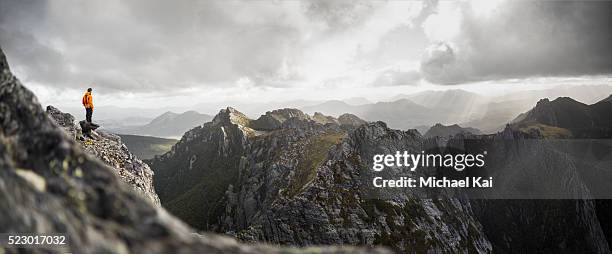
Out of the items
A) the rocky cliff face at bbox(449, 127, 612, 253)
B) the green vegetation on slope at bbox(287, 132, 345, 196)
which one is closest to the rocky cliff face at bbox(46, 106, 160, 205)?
the green vegetation on slope at bbox(287, 132, 345, 196)

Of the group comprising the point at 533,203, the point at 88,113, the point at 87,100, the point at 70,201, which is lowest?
the point at 533,203

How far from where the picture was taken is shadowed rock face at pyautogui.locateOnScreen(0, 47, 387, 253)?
1016 cm

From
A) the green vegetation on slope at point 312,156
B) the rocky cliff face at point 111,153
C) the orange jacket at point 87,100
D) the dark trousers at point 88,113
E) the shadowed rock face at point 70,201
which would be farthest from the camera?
the green vegetation on slope at point 312,156

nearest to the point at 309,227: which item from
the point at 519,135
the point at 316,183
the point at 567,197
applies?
the point at 316,183

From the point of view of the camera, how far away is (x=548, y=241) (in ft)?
502

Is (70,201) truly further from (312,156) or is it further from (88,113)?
(312,156)

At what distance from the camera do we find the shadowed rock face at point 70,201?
10164 millimetres

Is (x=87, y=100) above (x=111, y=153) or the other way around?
above

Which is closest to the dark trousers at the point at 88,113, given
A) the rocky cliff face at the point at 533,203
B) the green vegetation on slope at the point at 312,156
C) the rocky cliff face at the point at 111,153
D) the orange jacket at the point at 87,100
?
the orange jacket at the point at 87,100

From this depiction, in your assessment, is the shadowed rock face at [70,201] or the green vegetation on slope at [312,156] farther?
the green vegetation on slope at [312,156]

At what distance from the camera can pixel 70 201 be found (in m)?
11.0

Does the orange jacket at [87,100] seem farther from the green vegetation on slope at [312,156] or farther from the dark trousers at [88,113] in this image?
the green vegetation on slope at [312,156]

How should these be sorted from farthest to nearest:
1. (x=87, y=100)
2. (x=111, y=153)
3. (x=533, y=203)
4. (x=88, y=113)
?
(x=533, y=203)
(x=111, y=153)
(x=88, y=113)
(x=87, y=100)

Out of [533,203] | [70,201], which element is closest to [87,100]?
[70,201]
